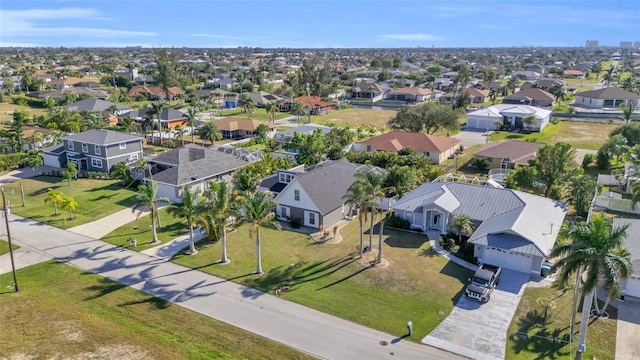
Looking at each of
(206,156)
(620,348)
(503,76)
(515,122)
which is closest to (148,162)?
(206,156)

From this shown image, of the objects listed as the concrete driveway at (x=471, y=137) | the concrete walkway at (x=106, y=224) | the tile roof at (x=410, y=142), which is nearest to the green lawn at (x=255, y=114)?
the tile roof at (x=410, y=142)

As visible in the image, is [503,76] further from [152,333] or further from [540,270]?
[152,333]

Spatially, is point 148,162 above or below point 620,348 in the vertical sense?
above

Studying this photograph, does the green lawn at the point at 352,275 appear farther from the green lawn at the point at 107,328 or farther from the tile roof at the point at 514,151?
the tile roof at the point at 514,151

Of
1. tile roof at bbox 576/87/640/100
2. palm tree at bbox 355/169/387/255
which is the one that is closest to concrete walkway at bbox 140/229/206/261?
palm tree at bbox 355/169/387/255

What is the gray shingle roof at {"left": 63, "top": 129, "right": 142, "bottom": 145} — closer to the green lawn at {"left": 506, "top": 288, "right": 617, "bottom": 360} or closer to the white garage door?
the green lawn at {"left": 506, "top": 288, "right": 617, "bottom": 360}
